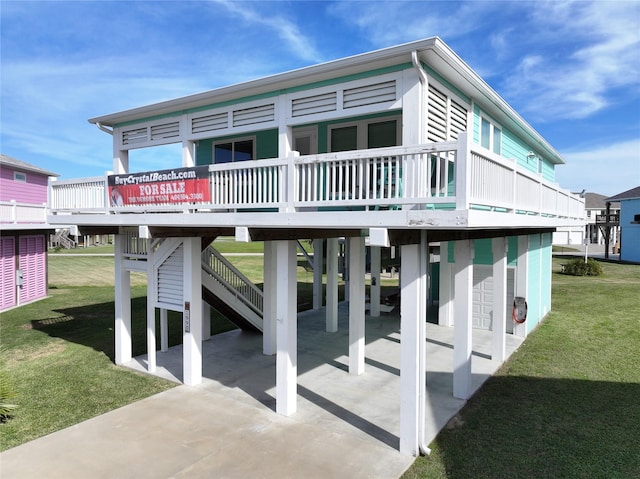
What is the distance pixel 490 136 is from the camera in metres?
11.5

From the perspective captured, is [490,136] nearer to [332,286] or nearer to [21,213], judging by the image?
[332,286]

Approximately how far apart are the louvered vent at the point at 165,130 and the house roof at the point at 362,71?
0.31m

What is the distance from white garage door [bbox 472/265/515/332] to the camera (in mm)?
14695

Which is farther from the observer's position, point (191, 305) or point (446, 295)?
point (446, 295)

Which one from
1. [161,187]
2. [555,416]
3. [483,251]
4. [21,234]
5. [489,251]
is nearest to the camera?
[555,416]

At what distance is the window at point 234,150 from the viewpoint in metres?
11.7

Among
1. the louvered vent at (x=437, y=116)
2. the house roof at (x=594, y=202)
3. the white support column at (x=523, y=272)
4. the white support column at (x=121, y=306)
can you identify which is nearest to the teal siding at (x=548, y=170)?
the white support column at (x=523, y=272)

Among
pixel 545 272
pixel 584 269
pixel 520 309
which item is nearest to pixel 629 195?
pixel 584 269

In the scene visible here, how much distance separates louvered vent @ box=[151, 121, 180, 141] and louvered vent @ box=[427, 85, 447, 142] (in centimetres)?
613

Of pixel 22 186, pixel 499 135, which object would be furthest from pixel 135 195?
pixel 22 186

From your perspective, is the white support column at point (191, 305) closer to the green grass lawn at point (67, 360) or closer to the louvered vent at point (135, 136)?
the green grass lawn at point (67, 360)

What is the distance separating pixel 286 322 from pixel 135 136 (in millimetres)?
6866

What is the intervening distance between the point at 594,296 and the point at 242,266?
25856 mm

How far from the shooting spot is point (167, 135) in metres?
10.8
